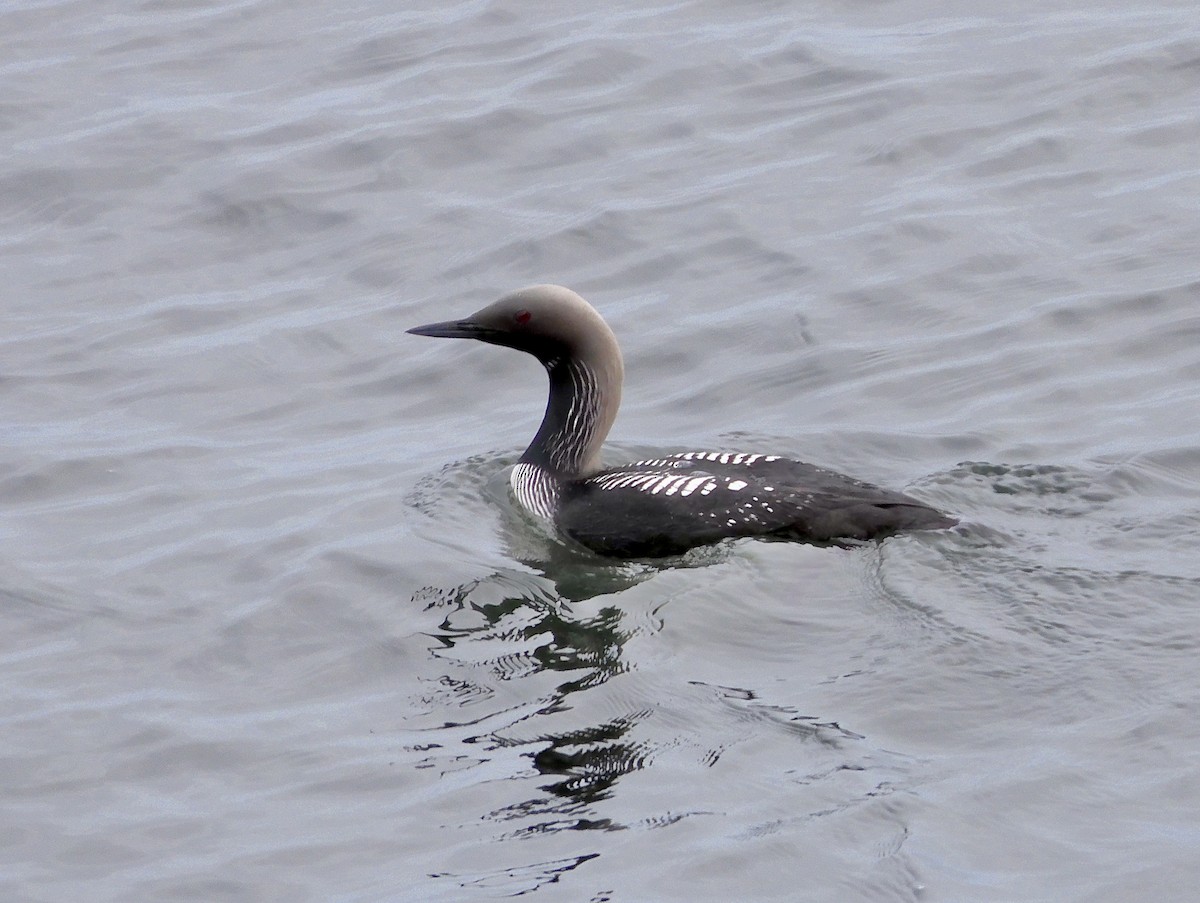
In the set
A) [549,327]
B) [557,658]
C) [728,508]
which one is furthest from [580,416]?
[557,658]

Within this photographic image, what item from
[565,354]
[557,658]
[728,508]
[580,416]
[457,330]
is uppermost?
[457,330]

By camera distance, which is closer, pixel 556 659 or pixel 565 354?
pixel 556 659

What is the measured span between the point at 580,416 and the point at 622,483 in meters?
0.48

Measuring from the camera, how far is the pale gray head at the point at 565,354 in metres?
7.42

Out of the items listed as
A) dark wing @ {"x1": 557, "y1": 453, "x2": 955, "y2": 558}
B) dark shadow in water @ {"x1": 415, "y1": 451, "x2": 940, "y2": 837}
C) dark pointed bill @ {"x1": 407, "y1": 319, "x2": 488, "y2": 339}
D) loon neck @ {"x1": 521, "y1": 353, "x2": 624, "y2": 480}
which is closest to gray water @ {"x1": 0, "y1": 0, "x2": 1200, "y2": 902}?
dark shadow in water @ {"x1": 415, "y1": 451, "x2": 940, "y2": 837}

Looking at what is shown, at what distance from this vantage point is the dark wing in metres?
6.64

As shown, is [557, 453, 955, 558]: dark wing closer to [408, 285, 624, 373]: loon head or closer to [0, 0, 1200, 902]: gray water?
[0, 0, 1200, 902]: gray water

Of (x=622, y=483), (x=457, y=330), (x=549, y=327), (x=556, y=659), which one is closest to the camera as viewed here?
(x=556, y=659)

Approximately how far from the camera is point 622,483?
7.15 meters

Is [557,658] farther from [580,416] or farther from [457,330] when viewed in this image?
[457,330]

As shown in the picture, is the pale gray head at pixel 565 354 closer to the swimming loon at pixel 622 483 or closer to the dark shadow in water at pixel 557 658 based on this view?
the swimming loon at pixel 622 483

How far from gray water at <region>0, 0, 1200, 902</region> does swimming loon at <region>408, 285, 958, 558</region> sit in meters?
0.15

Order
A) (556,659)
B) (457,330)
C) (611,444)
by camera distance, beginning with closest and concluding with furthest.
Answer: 1. (556,659)
2. (457,330)
3. (611,444)

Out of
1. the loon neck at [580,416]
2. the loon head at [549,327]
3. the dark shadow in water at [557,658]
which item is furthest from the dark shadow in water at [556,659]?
the loon head at [549,327]
